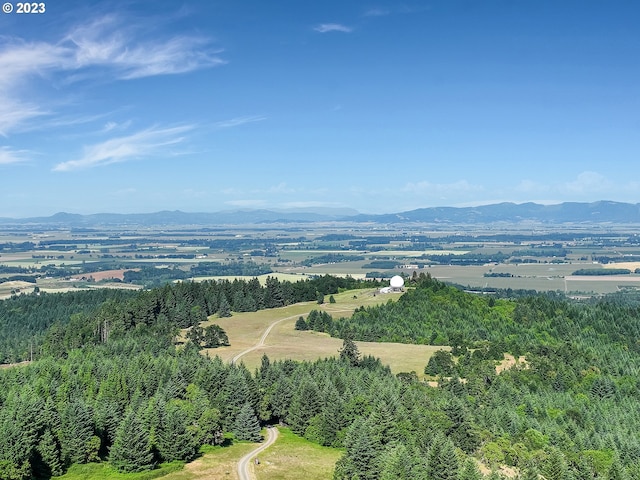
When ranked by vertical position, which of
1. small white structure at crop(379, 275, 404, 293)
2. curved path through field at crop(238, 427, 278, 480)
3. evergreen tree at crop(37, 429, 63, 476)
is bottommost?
curved path through field at crop(238, 427, 278, 480)

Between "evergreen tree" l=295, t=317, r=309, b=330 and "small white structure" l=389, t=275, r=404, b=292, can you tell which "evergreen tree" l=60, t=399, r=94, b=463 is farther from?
"small white structure" l=389, t=275, r=404, b=292

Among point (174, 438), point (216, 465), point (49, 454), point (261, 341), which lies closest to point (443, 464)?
point (216, 465)

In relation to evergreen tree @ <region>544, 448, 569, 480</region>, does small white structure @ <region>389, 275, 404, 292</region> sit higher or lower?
higher

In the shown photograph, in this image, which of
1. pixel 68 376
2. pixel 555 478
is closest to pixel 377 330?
pixel 68 376

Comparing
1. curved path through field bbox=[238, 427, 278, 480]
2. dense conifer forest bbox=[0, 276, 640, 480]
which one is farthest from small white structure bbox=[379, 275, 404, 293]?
curved path through field bbox=[238, 427, 278, 480]

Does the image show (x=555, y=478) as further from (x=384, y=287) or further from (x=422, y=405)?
(x=384, y=287)

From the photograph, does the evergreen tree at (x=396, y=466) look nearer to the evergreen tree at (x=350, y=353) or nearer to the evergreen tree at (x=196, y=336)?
the evergreen tree at (x=350, y=353)
